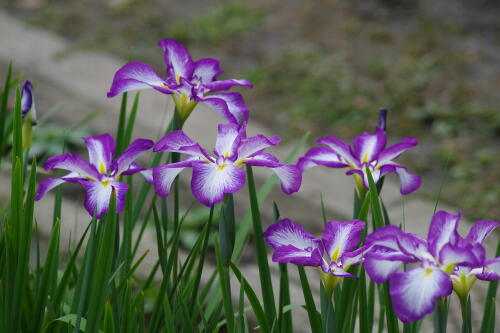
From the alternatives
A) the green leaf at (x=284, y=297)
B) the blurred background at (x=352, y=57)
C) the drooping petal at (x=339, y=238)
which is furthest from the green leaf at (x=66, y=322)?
the blurred background at (x=352, y=57)

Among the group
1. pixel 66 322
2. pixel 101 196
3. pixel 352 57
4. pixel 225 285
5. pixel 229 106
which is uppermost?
pixel 352 57

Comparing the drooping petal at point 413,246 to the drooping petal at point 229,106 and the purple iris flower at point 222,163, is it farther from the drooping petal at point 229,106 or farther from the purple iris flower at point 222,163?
the drooping petal at point 229,106

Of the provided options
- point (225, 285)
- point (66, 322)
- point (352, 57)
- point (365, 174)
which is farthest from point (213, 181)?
point (352, 57)

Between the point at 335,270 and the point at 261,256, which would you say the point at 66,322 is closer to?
the point at 261,256

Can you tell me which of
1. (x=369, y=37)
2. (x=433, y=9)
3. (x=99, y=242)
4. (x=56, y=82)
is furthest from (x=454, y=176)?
(x=99, y=242)

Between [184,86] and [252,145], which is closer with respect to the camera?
[252,145]

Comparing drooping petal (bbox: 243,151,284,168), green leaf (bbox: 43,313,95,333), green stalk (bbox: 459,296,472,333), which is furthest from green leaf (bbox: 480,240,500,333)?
green leaf (bbox: 43,313,95,333)
